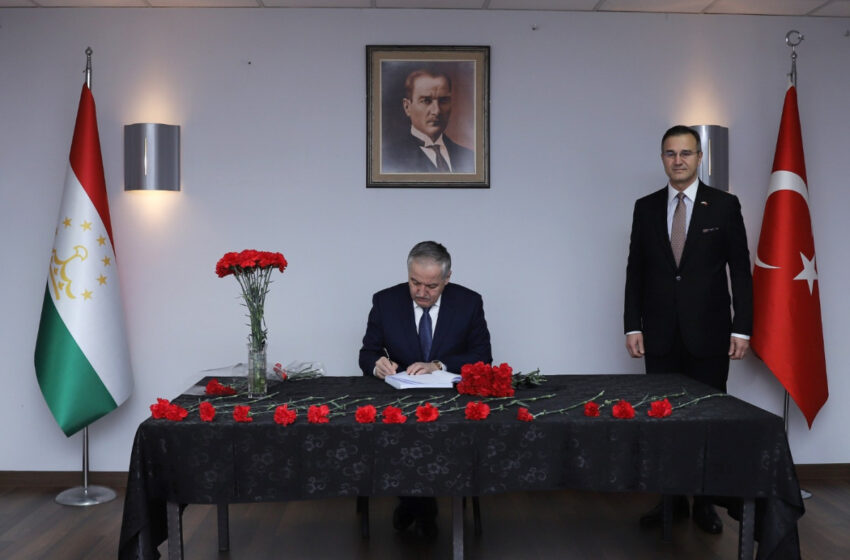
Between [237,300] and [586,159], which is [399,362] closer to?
[237,300]

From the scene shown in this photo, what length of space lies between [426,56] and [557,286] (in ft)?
4.69

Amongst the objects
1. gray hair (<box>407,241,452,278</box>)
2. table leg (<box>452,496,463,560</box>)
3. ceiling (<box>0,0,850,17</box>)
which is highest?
ceiling (<box>0,0,850,17</box>)

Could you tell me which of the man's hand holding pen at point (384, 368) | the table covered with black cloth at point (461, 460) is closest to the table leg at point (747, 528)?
the table covered with black cloth at point (461, 460)

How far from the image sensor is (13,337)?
4496mm

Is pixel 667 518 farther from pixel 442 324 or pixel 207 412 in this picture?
pixel 207 412

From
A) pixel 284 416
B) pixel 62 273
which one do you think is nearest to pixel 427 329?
pixel 284 416

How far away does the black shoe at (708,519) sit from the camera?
360cm

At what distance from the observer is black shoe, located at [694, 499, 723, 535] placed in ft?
11.8

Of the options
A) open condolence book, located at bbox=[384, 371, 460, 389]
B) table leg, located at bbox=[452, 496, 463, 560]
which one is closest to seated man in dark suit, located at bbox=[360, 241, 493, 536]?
open condolence book, located at bbox=[384, 371, 460, 389]

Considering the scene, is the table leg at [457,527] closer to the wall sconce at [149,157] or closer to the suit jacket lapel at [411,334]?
the suit jacket lapel at [411,334]

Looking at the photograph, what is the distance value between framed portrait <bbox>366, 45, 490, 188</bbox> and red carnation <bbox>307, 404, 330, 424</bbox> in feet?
7.04

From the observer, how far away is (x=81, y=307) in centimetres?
413

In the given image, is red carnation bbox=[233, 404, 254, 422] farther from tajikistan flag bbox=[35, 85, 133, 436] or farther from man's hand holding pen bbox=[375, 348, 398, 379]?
tajikistan flag bbox=[35, 85, 133, 436]

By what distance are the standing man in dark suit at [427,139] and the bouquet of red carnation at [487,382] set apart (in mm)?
1861
